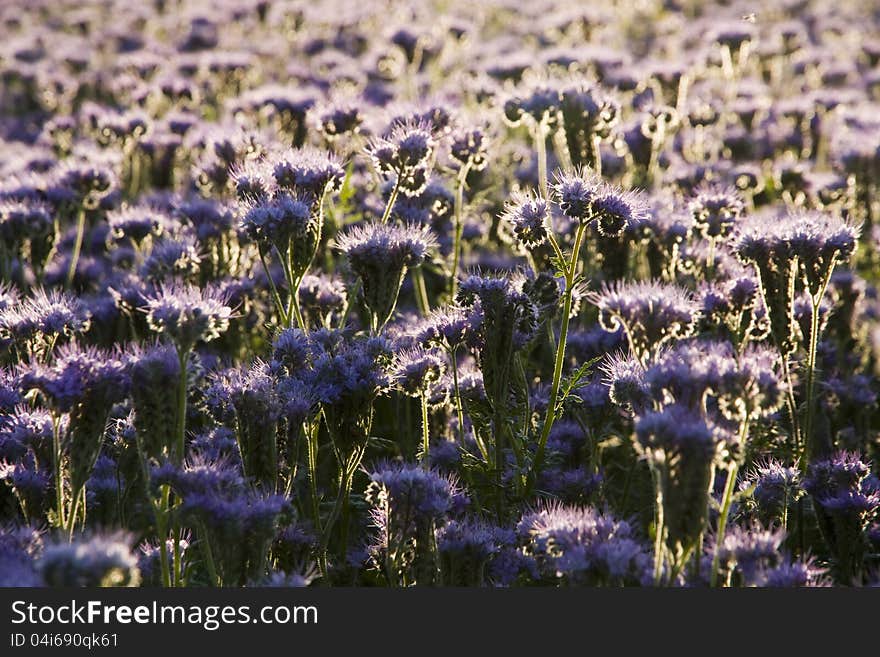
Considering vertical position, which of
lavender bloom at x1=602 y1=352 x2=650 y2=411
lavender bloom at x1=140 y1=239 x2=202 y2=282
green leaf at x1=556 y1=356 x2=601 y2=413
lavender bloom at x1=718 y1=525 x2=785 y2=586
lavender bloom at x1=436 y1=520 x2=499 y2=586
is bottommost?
lavender bloom at x1=436 y1=520 x2=499 y2=586

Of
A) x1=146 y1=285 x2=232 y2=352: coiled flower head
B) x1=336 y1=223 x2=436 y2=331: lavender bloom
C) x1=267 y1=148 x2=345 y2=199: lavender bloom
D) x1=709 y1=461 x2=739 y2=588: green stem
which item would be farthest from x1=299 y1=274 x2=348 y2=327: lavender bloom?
x1=709 y1=461 x2=739 y2=588: green stem

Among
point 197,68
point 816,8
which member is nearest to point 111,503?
point 197,68

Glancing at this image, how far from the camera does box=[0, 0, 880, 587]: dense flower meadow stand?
496cm

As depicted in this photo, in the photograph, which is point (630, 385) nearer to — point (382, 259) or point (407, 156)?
point (382, 259)

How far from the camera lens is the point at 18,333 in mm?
6258

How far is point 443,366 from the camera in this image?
6.41 m

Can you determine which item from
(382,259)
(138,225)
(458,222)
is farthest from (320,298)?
(138,225)

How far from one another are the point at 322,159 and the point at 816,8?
17819 millimetres

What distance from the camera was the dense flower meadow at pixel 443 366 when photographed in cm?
496

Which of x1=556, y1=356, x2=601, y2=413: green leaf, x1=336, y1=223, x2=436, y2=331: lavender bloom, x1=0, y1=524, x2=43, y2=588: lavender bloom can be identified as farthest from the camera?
x1=336, y1=223, x2=436, y2=331: lavender bloom

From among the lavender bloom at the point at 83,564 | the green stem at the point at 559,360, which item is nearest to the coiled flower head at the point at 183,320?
the lavender bloom at the point at 83,564

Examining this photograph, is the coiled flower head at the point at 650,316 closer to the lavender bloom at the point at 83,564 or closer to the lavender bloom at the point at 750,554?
the lavender bloom at the point at 750,554

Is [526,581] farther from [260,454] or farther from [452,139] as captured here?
[452,139]

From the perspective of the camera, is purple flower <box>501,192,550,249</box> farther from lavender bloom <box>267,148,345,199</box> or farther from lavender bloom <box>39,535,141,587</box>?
lavender bloom <box>39,535,141,587</box>
